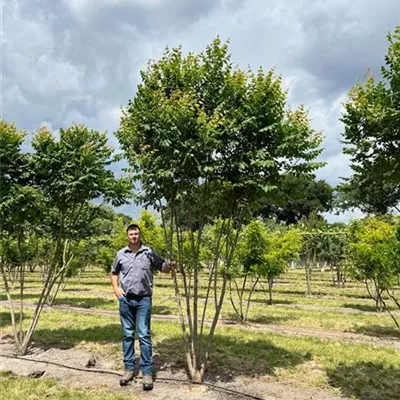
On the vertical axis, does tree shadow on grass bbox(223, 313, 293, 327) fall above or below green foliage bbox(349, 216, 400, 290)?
below

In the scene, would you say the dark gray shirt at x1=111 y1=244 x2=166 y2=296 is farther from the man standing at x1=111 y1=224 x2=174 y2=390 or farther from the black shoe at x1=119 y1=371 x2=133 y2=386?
the black shoe at x1=119 y1=371 x2=133 y2=386

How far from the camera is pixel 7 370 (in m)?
6.56

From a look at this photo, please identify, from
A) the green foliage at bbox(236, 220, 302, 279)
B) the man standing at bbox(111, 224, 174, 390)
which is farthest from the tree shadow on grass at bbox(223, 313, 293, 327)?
the man standing at bbox(111, 224, 174, 390)

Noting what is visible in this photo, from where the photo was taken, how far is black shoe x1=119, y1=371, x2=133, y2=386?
5.83 metres

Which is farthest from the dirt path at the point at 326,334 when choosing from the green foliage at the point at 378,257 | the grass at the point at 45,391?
the grass at the point at 45,391

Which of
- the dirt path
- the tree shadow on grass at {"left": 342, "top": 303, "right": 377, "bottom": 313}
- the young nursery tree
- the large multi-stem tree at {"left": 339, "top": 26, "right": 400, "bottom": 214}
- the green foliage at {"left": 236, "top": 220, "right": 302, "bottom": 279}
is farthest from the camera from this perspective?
the tree shadow on grass at {"left": 342, "top": 303, "right": 377, "bottom": 313}

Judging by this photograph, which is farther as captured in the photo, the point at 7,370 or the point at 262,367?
the point at 262,367

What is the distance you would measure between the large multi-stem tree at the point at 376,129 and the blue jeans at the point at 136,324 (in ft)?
10.8

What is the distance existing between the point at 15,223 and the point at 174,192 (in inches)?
157

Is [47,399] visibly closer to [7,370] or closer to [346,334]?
[7,370]

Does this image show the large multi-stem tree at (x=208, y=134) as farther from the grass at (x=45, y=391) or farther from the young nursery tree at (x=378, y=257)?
the young nursery tree at (x=378, y=257)

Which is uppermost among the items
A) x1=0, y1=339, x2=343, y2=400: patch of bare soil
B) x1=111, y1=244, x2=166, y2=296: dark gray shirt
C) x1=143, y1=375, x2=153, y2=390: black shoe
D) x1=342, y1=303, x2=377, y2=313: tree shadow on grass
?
x1=111, y1=244, x2=166, y2=296: dark gray shirt

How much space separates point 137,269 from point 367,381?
13.1 ft

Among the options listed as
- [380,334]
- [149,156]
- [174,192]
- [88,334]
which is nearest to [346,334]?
[380,334]
